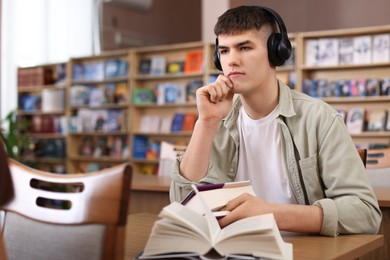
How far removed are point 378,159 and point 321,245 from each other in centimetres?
153

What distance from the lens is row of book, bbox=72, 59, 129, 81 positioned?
692 centimetres

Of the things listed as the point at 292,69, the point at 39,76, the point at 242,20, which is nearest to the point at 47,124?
the point at 39,76

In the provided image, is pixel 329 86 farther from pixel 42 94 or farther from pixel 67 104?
pixel 42 94

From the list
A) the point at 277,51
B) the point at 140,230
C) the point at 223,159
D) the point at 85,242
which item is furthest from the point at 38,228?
the point at 277,51

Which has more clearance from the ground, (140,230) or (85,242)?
(85,242)

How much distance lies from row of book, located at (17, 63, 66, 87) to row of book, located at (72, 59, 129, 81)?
0.37 m

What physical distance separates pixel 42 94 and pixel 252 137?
21.1 ft

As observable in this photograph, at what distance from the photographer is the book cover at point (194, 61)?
6188 millimetres

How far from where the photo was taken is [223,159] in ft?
5.73

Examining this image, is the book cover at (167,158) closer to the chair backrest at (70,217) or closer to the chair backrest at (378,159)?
the chair backrest at (378,159)

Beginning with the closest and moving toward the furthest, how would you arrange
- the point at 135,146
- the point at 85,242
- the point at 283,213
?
1. the point at 85,242
2. the point at 283,213
3. the point at 135,146

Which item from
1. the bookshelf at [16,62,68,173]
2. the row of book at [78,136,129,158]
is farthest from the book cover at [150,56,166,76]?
the bookshelf at [16,62,68,173]

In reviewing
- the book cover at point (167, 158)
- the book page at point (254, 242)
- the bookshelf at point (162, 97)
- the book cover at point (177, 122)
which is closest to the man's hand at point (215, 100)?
the book page at point (254, 242)

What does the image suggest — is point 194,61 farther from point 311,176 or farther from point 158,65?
point 311,176
